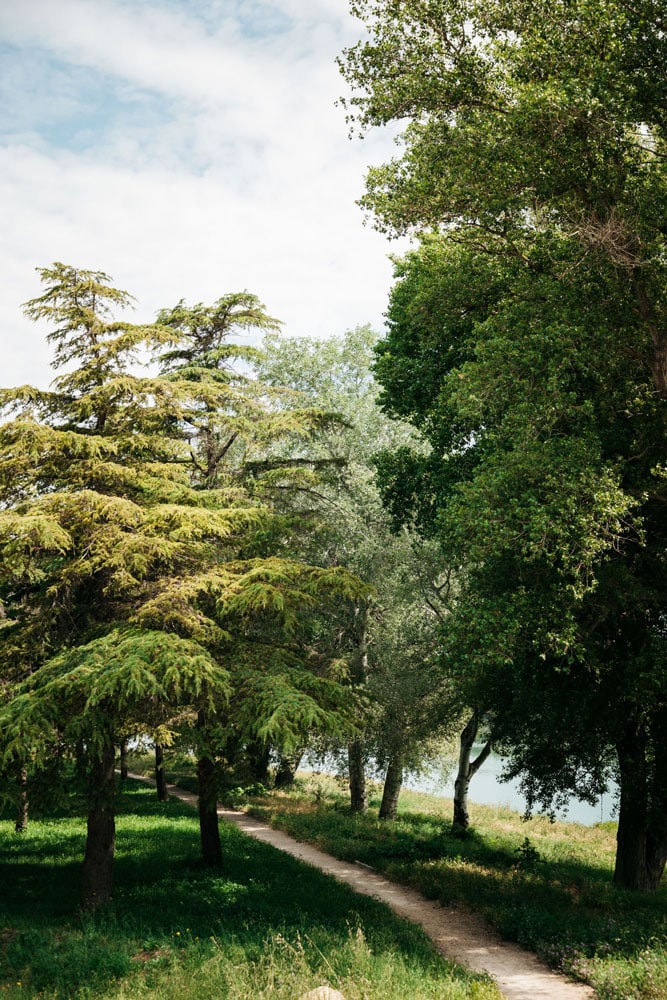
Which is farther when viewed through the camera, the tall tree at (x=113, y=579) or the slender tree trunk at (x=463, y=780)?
the slender tree trunk at (x=463, y=780)

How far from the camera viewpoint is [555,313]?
12398 mm

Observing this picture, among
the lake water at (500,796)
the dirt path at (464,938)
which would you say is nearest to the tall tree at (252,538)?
the dirt path at (464,938)

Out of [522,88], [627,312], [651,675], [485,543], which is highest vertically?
[522,88]

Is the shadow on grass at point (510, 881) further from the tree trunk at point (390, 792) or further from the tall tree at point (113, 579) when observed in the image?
the tall tree at point (113, 579)

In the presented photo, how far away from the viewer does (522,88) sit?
36.4 feet

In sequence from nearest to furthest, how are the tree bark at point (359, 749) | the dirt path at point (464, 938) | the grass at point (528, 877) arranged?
the dirt path at point (464, 938) → the grass at point (528, 877) → the tree bark at point (359, 749)

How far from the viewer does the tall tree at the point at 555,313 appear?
10.9 m

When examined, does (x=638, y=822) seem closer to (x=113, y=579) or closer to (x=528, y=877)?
(x=528, y=877)

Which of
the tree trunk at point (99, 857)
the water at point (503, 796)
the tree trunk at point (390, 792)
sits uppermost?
the tree trunk at point (99, 857)

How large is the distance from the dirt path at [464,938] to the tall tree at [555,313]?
4.26 metres

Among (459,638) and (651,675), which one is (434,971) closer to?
(459,638)

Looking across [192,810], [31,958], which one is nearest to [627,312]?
[31,958]

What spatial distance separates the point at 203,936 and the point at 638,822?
10134 mm

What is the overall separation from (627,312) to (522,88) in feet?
12.8
